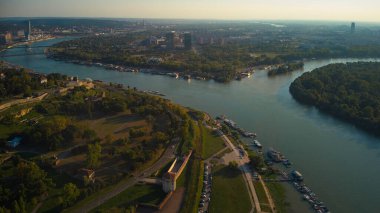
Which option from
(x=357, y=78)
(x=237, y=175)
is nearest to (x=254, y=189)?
(x=237, y=175)

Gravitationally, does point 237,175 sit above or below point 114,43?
below

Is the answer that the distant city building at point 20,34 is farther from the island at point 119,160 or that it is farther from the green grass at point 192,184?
the green grass at point 192,184

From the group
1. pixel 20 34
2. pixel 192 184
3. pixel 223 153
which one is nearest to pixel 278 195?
pixel 192 184

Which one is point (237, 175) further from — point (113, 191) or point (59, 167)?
point (59, 167)

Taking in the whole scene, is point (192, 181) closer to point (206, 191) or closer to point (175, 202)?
point (206, 191)

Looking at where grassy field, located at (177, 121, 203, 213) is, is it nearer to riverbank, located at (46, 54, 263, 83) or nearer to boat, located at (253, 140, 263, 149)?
boat, located at (253, 140, 263, 149)

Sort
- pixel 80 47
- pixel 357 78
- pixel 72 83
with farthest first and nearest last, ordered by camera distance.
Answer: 1. pixel 80 47
2. pixel 357 78
3. pixel 72 83

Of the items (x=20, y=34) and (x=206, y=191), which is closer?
(x=206, y=191)
